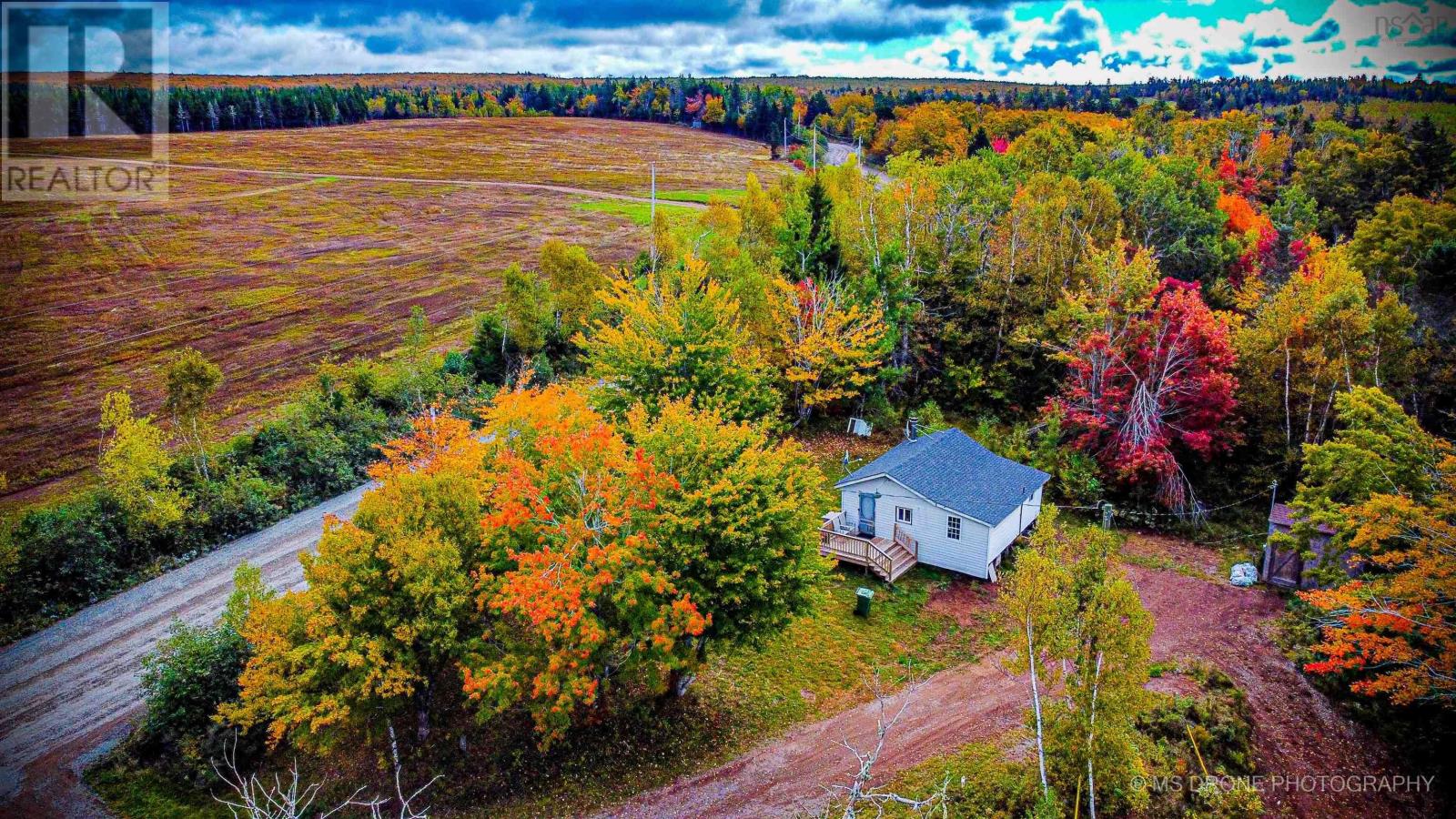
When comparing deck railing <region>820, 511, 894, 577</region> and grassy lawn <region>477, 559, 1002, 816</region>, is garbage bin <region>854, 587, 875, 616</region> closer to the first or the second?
grassy lawn <region>477, 559, 1002, 816</region>

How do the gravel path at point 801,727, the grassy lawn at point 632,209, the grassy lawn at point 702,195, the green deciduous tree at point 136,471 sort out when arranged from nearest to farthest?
the gravel path at point 801,727 < the green deciduous tree at point 136,471 < the grassy lawn at point 632,209 < the grassy lawn at point 702,195

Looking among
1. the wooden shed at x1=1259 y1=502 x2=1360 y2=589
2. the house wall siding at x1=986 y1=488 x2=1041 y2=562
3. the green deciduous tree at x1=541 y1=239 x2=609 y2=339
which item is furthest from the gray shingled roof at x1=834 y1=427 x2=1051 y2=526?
the green deciduous tree at x1=541 y1=239 x2=609 y2=339

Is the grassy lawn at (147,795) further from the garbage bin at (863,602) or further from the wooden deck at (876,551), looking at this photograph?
the wooden deck at (876,551)

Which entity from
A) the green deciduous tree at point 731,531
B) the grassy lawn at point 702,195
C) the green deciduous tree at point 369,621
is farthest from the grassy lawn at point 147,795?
the grassy lawn at point 702,195

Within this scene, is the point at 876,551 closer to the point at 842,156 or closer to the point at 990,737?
the point at 990,737

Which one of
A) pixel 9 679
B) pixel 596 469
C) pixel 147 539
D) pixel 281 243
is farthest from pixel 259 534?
pixel 281 243

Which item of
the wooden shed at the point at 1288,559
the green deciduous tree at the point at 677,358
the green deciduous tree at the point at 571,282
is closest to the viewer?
the wooden shed at the point at 1288,559

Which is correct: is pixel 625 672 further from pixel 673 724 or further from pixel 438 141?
pixel 438 141
